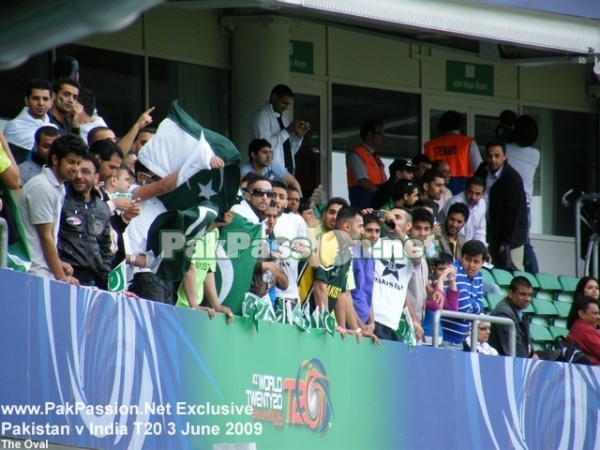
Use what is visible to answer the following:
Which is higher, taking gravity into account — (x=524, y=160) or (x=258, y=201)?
(x=524, y=160)

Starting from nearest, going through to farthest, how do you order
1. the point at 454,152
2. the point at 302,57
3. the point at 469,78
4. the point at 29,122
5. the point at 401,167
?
the point at 29,122 → the point at 401,167 → the point at 454,152 → the point at 302,57 → the point at 469,78

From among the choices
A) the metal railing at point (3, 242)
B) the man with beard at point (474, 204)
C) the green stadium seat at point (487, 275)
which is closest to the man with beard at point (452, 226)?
the man with beard at point (474, 204)

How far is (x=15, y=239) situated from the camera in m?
5.34

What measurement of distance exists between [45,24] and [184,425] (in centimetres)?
519

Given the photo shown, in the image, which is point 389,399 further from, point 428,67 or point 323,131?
point 428,67

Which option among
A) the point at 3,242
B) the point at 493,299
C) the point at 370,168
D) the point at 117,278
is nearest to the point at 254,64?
the point at 370,168

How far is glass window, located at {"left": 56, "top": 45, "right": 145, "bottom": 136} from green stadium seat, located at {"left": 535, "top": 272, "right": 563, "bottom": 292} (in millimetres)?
4761

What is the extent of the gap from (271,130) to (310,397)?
3801 mm

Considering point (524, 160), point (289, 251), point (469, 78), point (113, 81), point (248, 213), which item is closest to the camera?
point (248, 213)

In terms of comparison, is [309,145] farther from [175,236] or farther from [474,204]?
[175,236]

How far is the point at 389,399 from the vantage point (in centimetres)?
868

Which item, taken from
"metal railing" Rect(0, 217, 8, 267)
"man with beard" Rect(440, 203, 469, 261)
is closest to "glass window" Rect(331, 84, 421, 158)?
"man with beard" Rect(440, 203, 469, 261)

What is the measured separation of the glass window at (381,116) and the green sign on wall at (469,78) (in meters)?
0.60

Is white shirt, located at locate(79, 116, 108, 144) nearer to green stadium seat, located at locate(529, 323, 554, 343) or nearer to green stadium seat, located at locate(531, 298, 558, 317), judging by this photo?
green stadium seat, located at locate(529, 323, 554, 343)
